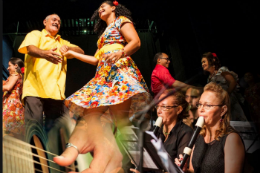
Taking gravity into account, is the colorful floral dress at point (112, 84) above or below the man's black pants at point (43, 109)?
above

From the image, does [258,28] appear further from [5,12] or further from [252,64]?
[5,12]

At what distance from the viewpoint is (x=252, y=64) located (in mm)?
1270

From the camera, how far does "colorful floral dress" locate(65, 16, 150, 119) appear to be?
1.22m

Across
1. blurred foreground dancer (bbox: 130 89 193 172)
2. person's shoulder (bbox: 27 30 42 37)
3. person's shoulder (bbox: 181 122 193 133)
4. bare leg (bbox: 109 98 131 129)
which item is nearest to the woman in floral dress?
person's shoulder (bbox: 27 30 42 37)

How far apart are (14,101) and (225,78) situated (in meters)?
1.00

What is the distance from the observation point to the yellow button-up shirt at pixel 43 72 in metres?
1.46

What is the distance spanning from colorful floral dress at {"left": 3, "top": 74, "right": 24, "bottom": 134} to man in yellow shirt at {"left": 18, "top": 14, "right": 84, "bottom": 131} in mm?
40

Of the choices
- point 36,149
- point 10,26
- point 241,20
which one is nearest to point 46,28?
point 10,26

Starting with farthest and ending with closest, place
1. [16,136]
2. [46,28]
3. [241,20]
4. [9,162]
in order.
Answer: [46,28], [241,20], [16,136], [9,162]

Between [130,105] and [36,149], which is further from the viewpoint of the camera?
[130,105]

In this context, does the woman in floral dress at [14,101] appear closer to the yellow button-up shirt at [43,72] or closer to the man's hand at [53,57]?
the yellow button-up shirt at [43,72]

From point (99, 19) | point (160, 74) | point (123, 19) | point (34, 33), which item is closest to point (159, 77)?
point (160, 74)

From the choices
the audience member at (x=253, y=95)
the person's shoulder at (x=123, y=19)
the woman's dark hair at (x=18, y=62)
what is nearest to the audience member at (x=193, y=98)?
the audience member at (x=253, y=95)

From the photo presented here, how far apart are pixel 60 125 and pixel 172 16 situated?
75cm
